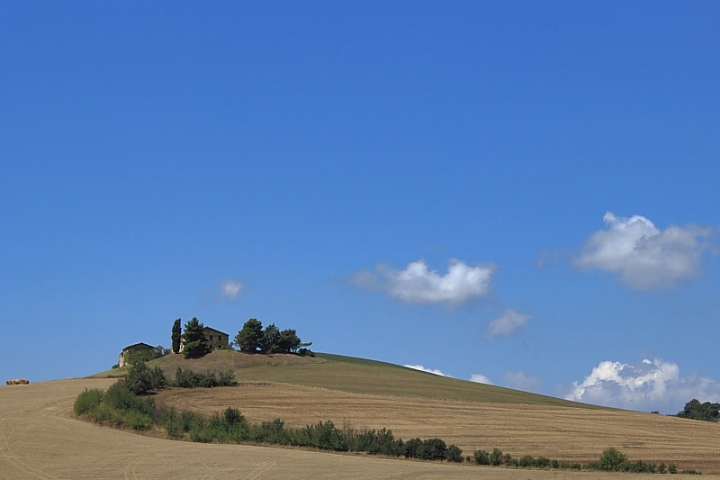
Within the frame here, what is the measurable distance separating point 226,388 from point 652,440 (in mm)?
29786

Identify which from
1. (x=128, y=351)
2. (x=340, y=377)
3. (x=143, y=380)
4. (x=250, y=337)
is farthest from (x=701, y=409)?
(x=128, y=351)

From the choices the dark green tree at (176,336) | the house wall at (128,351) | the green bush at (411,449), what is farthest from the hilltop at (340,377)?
the green bush at (411,449)

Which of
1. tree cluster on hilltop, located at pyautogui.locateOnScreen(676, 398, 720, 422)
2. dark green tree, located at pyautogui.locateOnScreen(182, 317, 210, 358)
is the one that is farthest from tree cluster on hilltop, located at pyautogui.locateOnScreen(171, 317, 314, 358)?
tree cluster on hilltop, located at pyautogui.locateOnScreen(676, 398, 720, 422)

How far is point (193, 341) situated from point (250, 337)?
21.3 feet

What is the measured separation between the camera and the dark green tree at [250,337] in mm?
85062

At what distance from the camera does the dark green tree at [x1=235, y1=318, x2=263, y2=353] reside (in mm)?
85062

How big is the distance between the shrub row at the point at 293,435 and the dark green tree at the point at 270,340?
35955 mm

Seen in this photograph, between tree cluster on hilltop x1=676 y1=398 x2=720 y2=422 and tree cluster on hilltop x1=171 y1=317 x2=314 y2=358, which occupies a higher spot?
tree cluster on hilltop x1=171 y1=317 x2=314 y2=358

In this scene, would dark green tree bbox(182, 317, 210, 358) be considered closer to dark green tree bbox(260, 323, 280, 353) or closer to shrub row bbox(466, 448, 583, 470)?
dark green tree bbox(260, 323, 280, 353)

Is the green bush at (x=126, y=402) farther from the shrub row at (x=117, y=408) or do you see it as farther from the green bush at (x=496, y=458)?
the green bush at (x=496, y=458)

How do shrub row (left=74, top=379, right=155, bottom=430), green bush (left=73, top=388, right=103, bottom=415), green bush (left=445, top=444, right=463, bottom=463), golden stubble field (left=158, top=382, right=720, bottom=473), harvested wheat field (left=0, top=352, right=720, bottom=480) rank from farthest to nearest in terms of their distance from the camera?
green bush (left=73, top=388, right=103, bottom=415)
shrub row (left=74, top=379, right=155, bottom=430)
golden stubble field (left=158, top=382, right=720, bottom=473)
green bush (left=445, top=444, right=463, bottom=463)
harvested wheat field (left=0, top=352, right=720, bottom=480)

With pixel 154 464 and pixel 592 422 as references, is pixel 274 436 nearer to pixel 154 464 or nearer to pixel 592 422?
pixel 154 464

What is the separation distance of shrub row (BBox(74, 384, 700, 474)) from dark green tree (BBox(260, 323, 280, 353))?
36.0 meters

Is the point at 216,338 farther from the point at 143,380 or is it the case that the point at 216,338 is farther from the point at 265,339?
the point at 143,380
